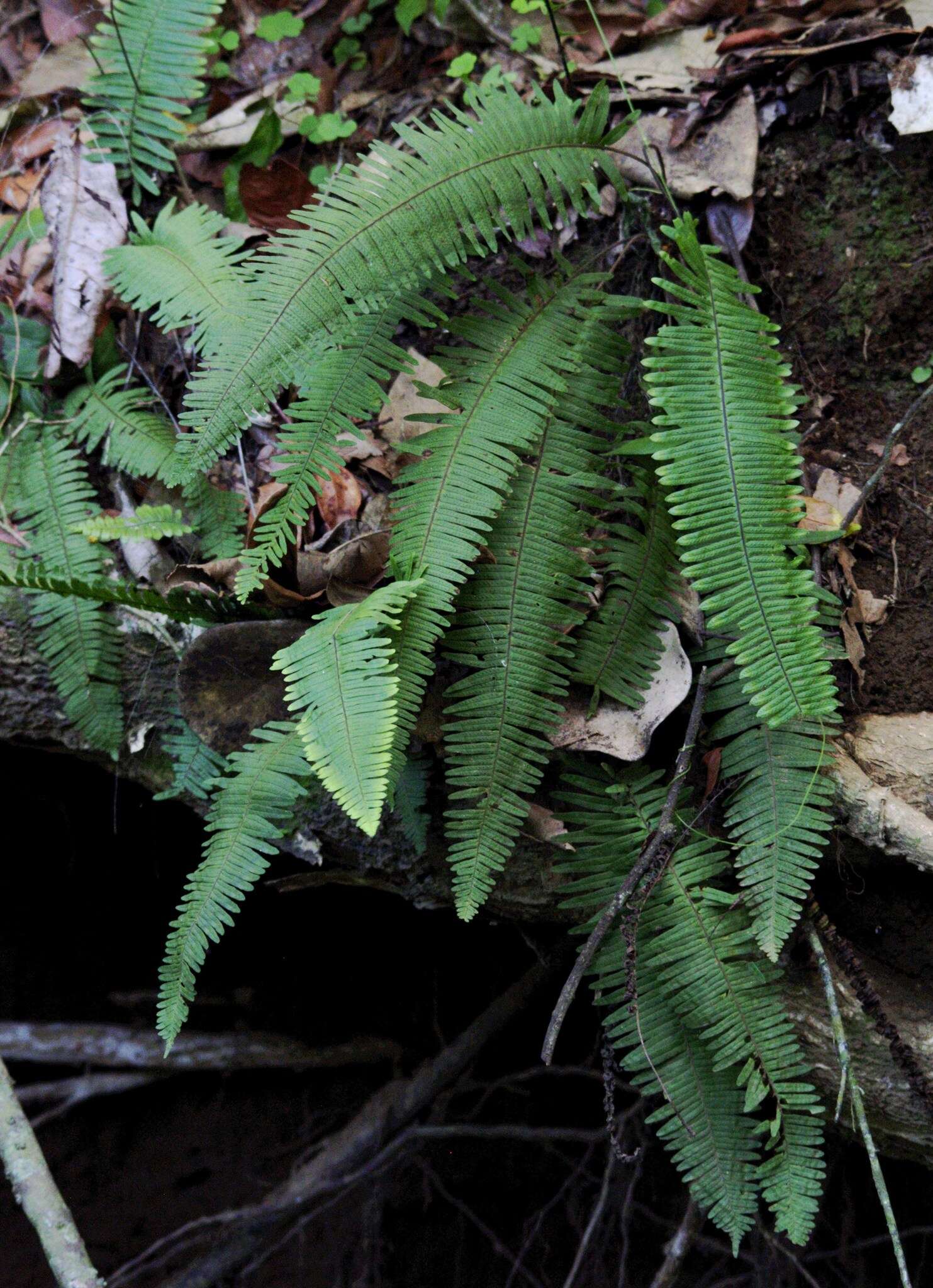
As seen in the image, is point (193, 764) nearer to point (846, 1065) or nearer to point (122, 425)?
point (122, 425)

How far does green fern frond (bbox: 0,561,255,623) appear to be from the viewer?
6.77 ft

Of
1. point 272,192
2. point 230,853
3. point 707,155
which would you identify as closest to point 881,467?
point 707,155

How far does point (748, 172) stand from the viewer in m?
2.41

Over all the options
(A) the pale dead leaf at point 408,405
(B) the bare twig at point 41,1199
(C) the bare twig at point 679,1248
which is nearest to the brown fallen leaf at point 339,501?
(A) the pale dead leaf at point 408,405

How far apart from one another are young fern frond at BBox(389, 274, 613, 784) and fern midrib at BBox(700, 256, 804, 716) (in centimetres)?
29

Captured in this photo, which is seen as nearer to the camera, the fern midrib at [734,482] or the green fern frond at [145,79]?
the fern midrib at [734,482]

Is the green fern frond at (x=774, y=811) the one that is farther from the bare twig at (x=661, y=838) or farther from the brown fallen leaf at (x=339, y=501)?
the brown fallen leaf at (x=339, y=501)

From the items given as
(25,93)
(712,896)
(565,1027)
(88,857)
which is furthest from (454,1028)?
(25,93)

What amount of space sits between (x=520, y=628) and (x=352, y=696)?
0.39 meters

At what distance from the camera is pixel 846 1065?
78.0 inches

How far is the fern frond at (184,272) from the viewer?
231 cm

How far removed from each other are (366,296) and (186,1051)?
323cm

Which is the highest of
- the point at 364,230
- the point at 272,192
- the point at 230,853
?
the point at 272,192

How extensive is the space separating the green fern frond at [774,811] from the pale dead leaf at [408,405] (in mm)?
1014
